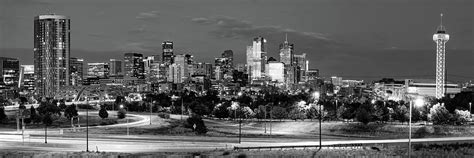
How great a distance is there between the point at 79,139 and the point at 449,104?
246 ft

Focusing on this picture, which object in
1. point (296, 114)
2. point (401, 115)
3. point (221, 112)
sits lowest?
point (221, 112)

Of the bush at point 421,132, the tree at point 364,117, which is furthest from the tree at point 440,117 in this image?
the tree at point 364,117

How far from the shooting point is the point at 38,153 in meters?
54.0

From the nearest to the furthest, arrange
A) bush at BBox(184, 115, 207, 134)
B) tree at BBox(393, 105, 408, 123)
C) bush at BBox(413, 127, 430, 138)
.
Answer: bush at BBox(413, 127, 430, 138) → bush at BBox(184, 115, 207, 134) → tree at BBox(393, 105, 408, 123)

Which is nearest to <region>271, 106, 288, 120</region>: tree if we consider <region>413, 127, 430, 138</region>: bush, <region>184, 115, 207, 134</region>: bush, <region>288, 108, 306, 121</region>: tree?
<region>288, 108, 306, 121</region>: tree

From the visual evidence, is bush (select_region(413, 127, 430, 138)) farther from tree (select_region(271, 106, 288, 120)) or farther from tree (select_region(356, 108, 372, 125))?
tree (select_region(271, 106, 288, 120))

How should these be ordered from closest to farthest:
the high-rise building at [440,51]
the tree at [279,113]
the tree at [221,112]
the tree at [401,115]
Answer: the tree at [401,115] → the tree at [279,113] → the tree at [221,112] → the high-rise building at [440,51]

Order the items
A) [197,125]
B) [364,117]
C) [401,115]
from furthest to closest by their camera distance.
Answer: [401,115], [364,117], [197,125]

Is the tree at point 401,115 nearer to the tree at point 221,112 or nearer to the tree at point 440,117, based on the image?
the tree at point 440,117

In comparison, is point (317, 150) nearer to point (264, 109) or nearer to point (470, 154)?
point (470, 154)

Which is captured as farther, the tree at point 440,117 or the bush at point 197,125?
the tree at point 440,117

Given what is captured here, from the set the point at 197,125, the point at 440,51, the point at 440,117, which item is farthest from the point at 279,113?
the point at 440,51

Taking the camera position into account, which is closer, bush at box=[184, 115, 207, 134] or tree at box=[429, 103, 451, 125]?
bush at box=[184, 115, 207, 134]

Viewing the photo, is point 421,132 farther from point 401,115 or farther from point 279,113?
point 279,113
